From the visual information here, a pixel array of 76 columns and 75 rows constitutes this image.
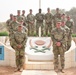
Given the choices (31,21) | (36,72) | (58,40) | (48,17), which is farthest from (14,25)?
(36,72)

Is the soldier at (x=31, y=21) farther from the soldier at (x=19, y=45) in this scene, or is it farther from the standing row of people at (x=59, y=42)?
the standing row of people at (x=59, y=42)

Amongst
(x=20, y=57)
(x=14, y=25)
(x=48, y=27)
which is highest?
(x=14, y=25)

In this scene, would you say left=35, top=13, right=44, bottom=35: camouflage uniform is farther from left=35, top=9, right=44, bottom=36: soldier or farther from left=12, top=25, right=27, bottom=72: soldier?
left=12, top=25, right=27, bottom=72: soldier

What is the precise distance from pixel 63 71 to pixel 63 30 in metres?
1.60

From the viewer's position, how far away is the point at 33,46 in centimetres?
1566

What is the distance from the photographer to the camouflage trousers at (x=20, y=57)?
43.7 feet

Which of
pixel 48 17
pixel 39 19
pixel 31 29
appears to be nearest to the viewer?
pixel 48 17

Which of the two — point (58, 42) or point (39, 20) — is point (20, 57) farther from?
point (39, 20)

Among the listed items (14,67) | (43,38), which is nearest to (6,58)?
(14,67)

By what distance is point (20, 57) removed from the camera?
43.9 ft

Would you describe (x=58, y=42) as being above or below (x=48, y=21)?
below

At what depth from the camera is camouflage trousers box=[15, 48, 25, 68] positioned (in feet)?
43.7

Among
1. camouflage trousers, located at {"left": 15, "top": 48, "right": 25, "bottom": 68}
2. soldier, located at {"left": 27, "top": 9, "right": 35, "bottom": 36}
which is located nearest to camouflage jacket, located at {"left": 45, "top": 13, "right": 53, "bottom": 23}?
soldier, located at {"left": 27, "top": 9, "right": 35, "bottom": 36}

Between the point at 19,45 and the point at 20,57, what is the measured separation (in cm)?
49
